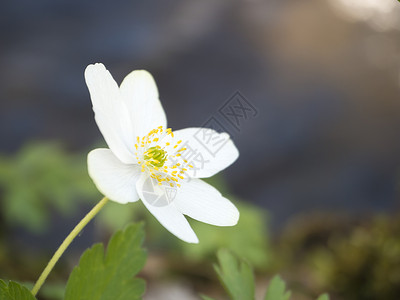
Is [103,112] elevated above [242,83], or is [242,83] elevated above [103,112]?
[242,83]

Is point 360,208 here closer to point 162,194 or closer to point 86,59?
point 86,59

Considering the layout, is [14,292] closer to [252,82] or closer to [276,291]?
[276,291]

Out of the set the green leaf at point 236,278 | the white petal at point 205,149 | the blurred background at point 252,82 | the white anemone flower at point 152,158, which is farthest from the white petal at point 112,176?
the blurred background at point 252,82

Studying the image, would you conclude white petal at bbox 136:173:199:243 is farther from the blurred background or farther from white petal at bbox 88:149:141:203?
the blurred background

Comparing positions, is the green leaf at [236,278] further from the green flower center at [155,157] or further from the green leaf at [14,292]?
the green leaf at [14,292]

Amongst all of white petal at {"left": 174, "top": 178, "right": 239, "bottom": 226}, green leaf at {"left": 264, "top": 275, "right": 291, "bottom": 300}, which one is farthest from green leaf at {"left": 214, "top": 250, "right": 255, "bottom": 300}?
white petal at {"left": 174, "top": 178, "right": 239, "bottom": 226}

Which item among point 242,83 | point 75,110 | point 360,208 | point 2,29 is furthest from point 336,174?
point 2,29
